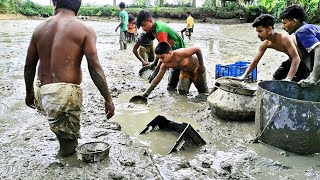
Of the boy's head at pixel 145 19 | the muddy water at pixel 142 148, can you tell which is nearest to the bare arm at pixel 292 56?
the muddy water at pixel 142 148

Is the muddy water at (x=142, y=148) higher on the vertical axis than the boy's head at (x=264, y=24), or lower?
lower

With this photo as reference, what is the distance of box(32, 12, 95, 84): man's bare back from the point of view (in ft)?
11.3

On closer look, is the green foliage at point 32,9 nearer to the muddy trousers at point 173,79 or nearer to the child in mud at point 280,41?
the muddy trousers at point 173,79

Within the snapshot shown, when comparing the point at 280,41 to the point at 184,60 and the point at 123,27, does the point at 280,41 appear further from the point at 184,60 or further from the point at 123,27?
the point at 123,27

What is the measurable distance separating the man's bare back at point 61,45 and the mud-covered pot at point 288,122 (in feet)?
7.49

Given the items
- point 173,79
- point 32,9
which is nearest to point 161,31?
point 173,79

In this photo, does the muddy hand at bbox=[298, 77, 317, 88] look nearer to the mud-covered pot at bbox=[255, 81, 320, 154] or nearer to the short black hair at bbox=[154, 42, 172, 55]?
the mud-covered pot at bbox=[255, 81, 320, 154]

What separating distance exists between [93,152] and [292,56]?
3.26 meters

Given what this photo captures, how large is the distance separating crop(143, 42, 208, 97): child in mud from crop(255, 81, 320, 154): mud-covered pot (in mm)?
2128

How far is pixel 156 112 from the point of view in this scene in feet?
19.6

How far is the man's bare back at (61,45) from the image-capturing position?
3451 mm

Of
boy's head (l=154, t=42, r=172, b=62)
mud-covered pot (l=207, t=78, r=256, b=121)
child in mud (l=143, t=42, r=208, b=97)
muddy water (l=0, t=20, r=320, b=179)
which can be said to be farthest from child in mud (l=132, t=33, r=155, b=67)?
mud-covered pot (l=207, t=78, r=256, b=121)

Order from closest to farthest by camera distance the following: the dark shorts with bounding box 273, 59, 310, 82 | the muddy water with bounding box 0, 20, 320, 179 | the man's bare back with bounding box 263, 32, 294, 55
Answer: the muddy water with bounding box 0, 20, 320, 179 → the man's bare back with bounding box 263, 32, 294, 55 → the dark shorts with bounding box 273, 59, 310, 82

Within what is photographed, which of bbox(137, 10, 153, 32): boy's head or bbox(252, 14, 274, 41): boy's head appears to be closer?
bbox(252, 14, 274, 41): boy's head
